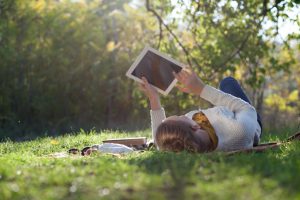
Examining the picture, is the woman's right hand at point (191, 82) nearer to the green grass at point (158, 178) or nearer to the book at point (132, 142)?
the green grass at point (158, 178)

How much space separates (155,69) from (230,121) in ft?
3.17

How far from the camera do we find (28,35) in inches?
518

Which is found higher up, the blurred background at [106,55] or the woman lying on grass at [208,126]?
the blurred background at [106,55]

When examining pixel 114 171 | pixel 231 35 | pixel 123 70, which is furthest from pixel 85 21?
pixel 114 171

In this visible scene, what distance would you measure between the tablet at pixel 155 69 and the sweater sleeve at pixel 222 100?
363 millimetres

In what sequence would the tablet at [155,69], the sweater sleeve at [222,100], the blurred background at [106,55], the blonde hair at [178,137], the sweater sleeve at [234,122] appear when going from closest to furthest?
1. the blonde hair at [178,137]
2. the sweater sleeve at [234,122]
3. the sweater sleeve at [222,100]
4. the tablet at [155,69]
5. the blurred background at [106,55]

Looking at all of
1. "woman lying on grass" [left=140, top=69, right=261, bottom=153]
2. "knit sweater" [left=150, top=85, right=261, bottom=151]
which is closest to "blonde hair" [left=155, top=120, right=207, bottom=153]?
"woman lying on grass" [left=140, top=69, right=261, bottom=153]

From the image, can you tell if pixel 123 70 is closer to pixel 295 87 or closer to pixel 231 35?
pixel 231 35

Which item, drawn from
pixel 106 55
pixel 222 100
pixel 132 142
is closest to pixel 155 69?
pixel 222 100

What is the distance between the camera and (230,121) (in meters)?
4.82

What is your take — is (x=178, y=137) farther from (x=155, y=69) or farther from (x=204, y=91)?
(x=155, y=69)

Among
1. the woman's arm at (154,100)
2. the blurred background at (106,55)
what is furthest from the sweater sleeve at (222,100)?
the blurred background at (106,55)

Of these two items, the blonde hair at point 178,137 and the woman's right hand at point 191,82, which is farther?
the woman's right hand at point 191,82

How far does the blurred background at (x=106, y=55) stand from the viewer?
1148 centimetres
